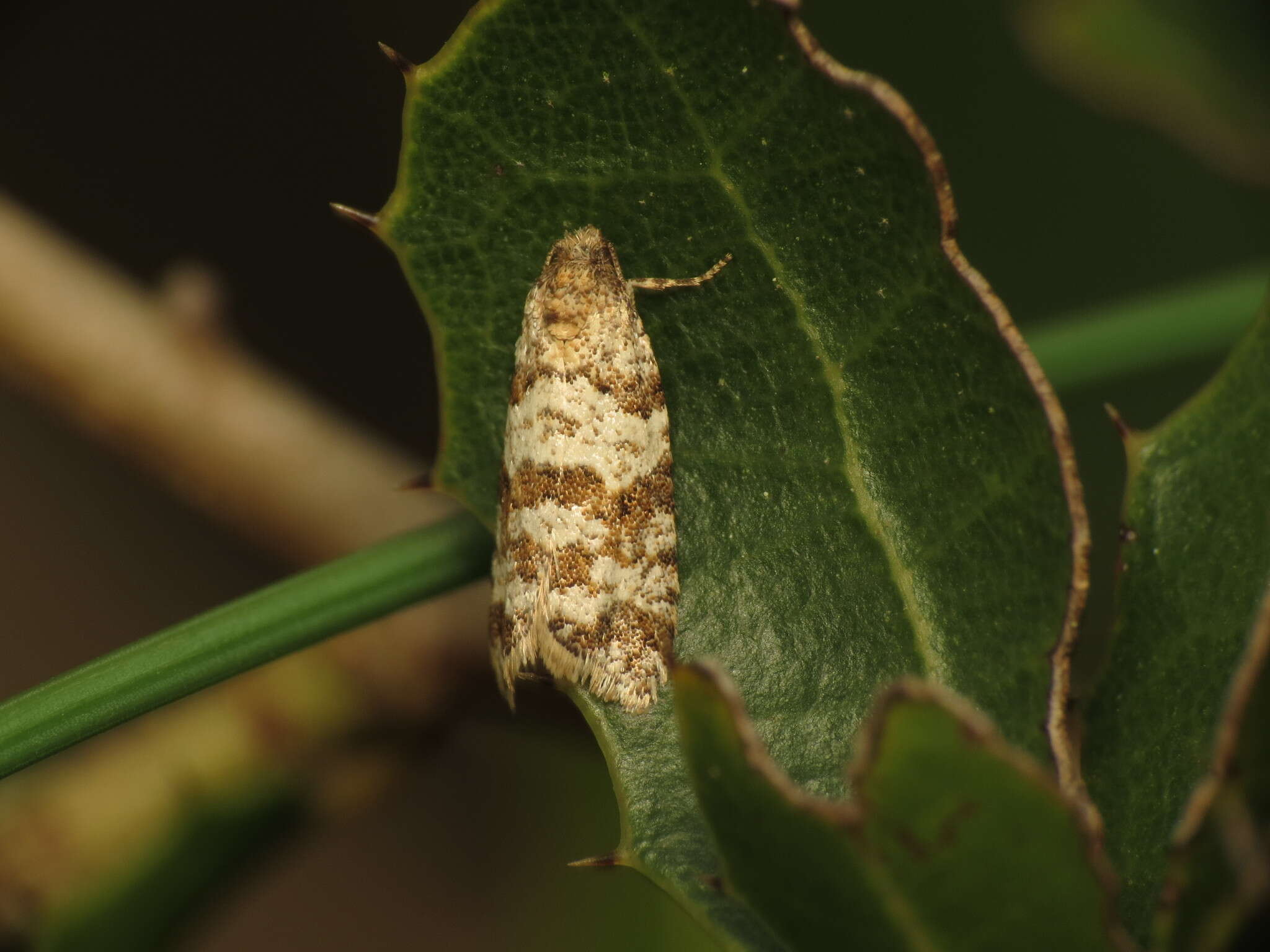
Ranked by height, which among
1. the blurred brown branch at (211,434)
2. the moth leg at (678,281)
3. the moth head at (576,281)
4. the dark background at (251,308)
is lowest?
the dark background at (251,308)

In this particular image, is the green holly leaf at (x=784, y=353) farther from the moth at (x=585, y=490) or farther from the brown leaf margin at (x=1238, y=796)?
→ the brown leaf margin at (x=1238, y=796)

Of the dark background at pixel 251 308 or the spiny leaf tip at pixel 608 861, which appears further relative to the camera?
the dark background at pixel 251 308

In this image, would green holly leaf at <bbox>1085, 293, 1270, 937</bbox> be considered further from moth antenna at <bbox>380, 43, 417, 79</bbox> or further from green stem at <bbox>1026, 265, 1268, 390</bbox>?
moth antenna at <bbox>380, 43, 417, 79</bbox>

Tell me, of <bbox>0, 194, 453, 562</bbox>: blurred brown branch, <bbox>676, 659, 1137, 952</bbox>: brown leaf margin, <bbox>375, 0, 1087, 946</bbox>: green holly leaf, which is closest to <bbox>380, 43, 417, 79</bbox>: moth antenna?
<bbox>375, 0, 1087, 946</bbox>: green holly leaf

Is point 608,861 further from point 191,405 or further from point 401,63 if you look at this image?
point 191,405

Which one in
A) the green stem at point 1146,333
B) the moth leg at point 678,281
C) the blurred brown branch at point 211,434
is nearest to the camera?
the moth leg at point 678,281

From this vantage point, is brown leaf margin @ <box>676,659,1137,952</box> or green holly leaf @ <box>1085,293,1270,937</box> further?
green holly leaf @ <box>1085,293,1270,937</box>

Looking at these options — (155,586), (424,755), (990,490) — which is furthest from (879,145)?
(155,586)

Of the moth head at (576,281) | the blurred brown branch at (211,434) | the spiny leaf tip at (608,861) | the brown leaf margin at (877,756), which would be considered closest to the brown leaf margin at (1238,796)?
the brown leaf margin at (877,756)

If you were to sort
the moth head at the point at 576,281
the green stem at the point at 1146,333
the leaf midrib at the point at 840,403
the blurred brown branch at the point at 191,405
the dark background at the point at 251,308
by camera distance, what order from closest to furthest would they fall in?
the leaf midrib at the point at 840,403 → the moth head at the point at 576,281 → the green stem at the point at 1146,333 → the blurred brown branch at the point at 191,405 → the dark background at the point at 251,308
